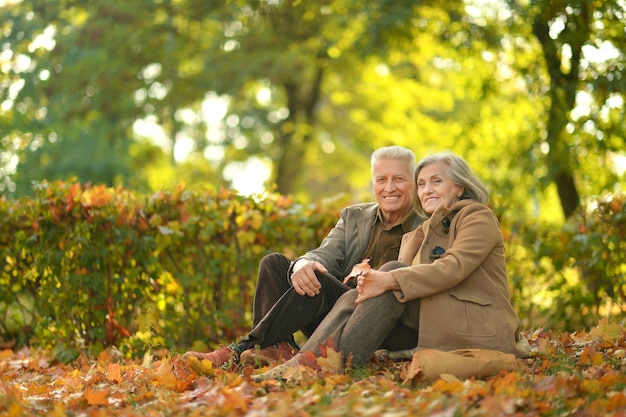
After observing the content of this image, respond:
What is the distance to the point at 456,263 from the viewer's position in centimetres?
420

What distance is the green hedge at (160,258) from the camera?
6.63m

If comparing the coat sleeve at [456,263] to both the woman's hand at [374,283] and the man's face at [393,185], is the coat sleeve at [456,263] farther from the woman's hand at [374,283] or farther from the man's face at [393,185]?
the man's face at [393,185]

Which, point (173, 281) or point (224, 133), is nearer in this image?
point (173, 281)

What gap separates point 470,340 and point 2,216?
436 cm

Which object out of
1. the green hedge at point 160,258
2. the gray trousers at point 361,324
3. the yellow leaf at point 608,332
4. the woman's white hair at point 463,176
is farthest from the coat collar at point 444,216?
the green hedge at point 160,258

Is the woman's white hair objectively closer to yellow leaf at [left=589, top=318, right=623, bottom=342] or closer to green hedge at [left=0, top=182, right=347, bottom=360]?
yellow leaf at [left=589, top=318, right=623, bottom=342]

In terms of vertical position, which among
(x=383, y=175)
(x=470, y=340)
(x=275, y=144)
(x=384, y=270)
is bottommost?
(x=470, y=340)

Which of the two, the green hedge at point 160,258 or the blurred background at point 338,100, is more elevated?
the blurred background at point 338,100

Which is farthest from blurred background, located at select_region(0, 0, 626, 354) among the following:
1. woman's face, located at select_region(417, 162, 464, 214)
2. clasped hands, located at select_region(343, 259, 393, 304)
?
clasped hands, located at select_region(343, 259, 393, 304)

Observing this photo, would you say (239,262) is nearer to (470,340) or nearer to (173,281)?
(173,281)

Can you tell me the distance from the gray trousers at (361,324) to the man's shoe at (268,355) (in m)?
0.36

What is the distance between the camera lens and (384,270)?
170 inches

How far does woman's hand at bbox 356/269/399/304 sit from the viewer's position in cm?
421

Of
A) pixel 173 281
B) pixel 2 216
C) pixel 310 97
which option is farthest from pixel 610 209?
pixel 310 97
